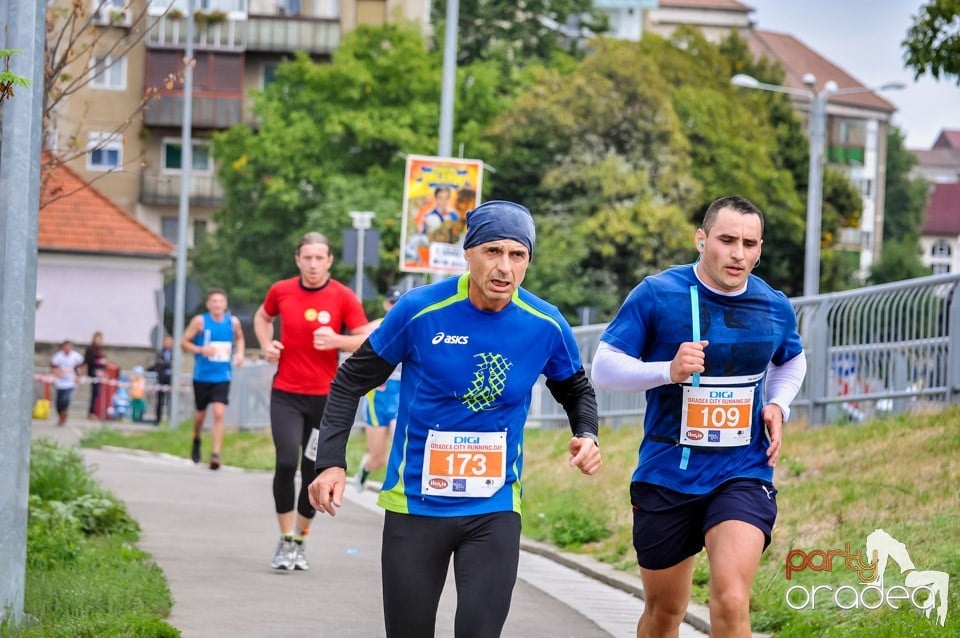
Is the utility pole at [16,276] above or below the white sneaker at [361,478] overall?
above

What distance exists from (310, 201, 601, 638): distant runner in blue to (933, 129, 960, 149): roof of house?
636ft

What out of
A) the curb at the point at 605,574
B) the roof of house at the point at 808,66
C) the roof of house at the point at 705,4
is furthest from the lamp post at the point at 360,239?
the roof of house at the point at 705,4

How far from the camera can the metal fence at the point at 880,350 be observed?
51.0 ft

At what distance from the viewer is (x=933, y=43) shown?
14.0 metres

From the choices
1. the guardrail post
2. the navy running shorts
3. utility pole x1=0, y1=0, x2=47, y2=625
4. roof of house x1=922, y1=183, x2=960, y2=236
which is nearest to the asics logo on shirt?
utility pole x1=0, y1=0, x2=47, y2=625

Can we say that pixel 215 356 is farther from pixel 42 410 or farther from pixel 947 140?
pixel 947 140

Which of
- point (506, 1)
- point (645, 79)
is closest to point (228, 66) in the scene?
point (506, 1)

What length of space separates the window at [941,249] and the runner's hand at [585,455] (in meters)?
150

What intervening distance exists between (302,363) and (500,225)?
565 cm

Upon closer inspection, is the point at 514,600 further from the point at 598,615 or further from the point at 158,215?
the point at 158,215

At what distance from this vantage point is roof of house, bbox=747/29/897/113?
11325 cm

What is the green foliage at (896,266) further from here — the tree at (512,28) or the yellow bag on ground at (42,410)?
the yellow bag on ground at (42,410)

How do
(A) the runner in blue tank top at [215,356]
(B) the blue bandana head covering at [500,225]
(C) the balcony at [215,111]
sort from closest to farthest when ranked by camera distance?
(B) the blue bandana head covering at [500,225], (A) the runner in blue tank top at [215,356], (C) the balcony at [215,111]

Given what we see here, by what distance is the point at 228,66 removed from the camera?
77.4 metres
